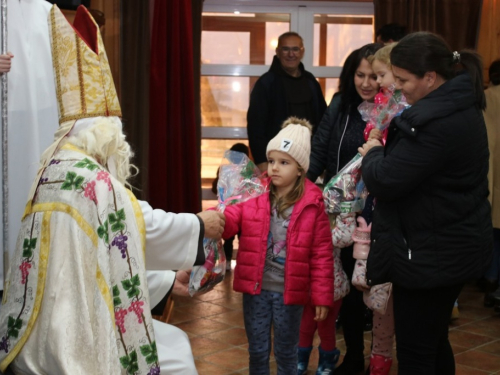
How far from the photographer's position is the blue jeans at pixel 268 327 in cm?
290

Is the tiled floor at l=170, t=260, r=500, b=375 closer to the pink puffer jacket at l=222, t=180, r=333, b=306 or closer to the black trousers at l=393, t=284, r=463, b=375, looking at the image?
the pink puffer jacket at l=222, t=180, r=333, b=306

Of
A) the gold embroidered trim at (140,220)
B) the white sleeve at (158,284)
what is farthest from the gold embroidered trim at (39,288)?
the white sleeve at (158,284)


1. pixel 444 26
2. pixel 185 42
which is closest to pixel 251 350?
pixel 185 42

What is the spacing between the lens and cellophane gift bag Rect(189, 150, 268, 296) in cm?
288

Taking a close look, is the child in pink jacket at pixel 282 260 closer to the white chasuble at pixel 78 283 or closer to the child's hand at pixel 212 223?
the child's hand at pixel 212 223

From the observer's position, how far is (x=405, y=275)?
8.01 ft

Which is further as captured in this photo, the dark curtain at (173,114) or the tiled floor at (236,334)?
the dark curtain at (173,114)

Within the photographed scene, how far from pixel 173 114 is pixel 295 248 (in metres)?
3.53

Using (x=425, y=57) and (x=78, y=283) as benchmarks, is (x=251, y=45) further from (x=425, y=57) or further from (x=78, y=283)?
(x=78, y=283)

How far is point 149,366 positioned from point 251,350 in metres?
0.76

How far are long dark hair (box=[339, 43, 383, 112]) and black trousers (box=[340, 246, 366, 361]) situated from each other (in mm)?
662

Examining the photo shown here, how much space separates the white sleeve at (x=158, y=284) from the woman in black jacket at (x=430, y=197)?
71 cm

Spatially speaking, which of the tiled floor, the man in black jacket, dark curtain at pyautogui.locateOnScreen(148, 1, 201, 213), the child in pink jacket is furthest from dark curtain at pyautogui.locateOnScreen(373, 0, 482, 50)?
the child in pink jacket

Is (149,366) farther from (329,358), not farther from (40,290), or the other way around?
(329,358)
